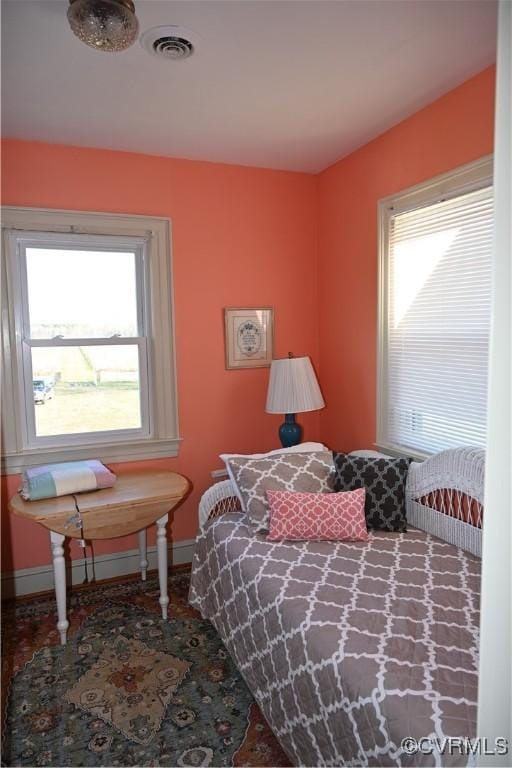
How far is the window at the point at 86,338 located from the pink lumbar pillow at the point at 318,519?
108 cm

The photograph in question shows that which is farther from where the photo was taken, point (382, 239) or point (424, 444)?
point (382, 239)

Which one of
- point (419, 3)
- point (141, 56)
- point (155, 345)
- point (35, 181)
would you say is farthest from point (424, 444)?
point (35, 181)

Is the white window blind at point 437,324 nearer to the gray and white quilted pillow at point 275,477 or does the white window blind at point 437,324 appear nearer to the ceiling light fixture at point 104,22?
the gray and white quilted pillow at point 275,477

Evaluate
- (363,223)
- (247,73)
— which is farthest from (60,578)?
(363,223)

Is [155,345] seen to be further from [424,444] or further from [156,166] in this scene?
[424,444]

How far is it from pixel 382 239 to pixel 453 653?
2079 millimetres

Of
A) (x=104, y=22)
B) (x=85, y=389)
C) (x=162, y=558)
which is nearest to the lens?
(x=104, y=22)

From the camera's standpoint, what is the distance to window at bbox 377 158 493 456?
2264 mm

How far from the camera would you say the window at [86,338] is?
2795 millimetres

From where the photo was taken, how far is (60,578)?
2420 mm

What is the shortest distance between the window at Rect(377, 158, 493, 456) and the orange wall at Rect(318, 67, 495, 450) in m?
0.10

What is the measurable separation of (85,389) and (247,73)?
188 centimetres

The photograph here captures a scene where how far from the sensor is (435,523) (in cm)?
234

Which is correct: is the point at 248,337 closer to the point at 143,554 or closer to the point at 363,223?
the point at 363,223
